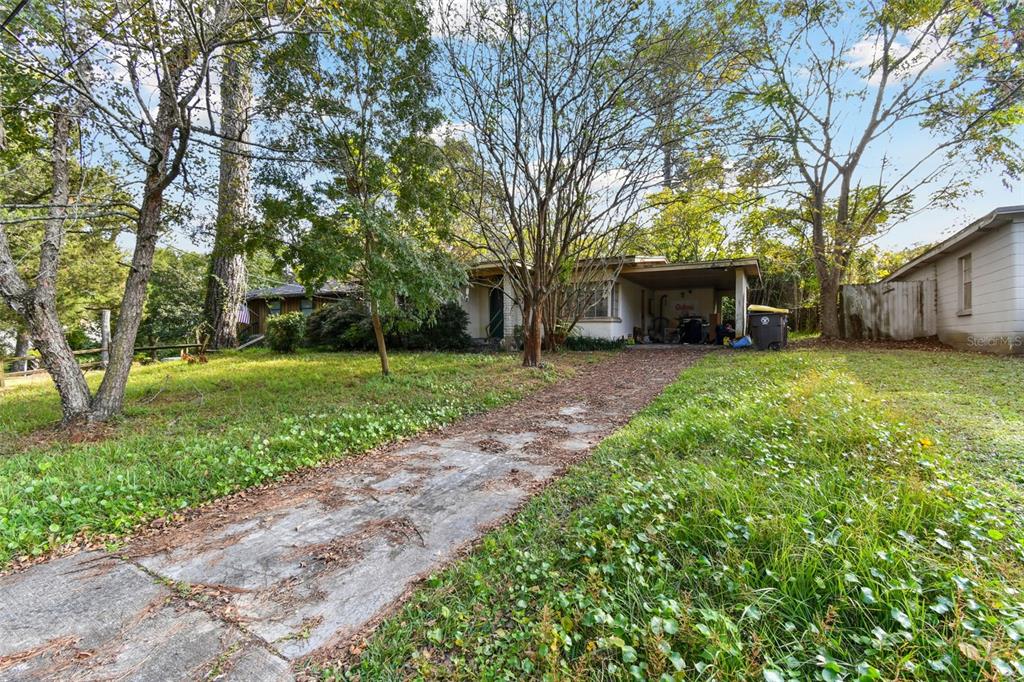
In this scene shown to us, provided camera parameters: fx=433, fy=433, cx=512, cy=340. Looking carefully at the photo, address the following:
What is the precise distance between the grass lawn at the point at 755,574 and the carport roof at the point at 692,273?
1034 cm

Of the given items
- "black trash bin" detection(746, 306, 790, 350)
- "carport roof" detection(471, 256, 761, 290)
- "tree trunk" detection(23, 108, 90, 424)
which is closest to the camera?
"tree trunk" detection(23, 108, 90, 424)

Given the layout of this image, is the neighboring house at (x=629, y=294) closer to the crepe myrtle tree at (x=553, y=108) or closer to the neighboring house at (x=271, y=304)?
the crepe myrtle tree at (x=553, y=108)

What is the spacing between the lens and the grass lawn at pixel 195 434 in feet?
8.79

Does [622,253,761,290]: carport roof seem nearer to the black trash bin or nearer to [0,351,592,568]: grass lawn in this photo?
the black trash bin

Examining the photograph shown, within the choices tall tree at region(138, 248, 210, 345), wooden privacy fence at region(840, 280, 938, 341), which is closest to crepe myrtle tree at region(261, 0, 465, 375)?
tall tree at region(138, 248, 210, 345)

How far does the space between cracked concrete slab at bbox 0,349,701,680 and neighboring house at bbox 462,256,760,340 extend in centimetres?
798

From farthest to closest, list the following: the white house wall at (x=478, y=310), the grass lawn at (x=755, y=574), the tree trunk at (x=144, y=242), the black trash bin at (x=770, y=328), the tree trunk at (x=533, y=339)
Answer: the white house wall at (x=478, y=310)
the black trash bin at (x=770, y=328)
the tree trunk at (x=533, y=339)
the tree trunk at (x=144, y=242)
the grass lawn at (x=755, y=574)

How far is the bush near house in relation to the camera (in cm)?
1276

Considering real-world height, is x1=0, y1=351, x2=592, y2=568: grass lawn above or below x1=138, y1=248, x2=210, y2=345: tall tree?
below

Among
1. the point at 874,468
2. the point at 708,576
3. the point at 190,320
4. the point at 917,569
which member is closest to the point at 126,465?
the point at 708,576

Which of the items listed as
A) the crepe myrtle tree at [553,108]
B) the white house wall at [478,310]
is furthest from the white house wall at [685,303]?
the crepe myrtle tree at [553,108]

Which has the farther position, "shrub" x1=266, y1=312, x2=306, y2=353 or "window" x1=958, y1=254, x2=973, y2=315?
"shrub" x1=266, y1=312, x2=306, y2=353

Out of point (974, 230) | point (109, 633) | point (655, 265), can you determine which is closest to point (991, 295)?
point (974, 230)

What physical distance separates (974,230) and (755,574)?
11.5 metres
